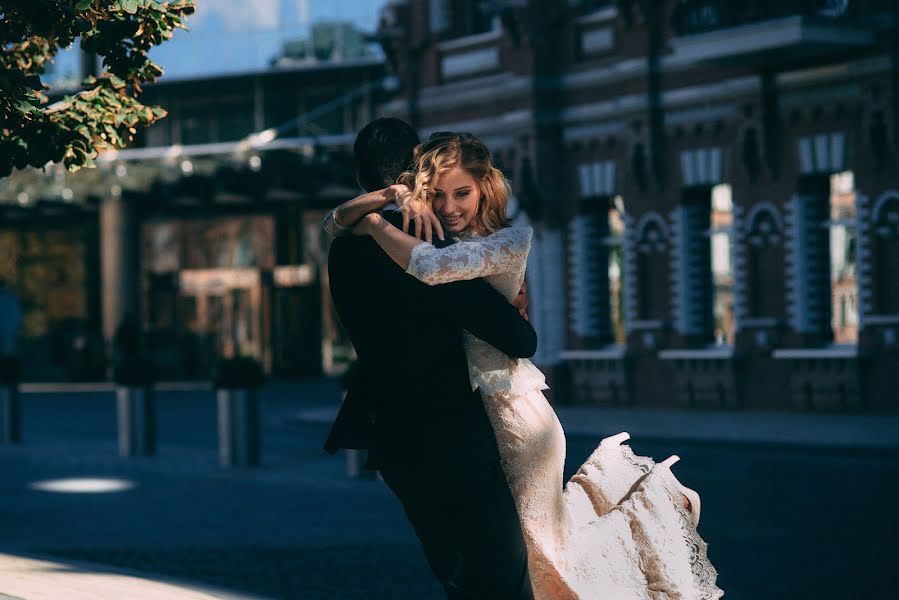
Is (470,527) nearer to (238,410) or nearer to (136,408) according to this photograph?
(238,410)

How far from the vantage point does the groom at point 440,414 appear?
3908mm

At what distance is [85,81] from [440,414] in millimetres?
3923

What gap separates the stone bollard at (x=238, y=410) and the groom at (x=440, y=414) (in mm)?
10746

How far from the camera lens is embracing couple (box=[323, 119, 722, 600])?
12.8ft

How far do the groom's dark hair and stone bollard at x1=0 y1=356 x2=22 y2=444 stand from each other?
596 inches

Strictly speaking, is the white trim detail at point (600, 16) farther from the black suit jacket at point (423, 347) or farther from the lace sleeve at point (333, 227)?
the black suit jacket at point (423, 347)

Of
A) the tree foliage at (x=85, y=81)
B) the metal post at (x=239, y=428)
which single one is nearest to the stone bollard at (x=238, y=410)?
the metal post at (x=239, y=428)

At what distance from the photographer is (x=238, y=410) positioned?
14.7 m

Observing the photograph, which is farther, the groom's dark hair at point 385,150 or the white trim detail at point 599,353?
the white trim detail at point 599,353

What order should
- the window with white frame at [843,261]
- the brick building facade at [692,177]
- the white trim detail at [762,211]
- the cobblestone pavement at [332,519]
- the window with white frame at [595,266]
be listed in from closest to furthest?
the cobblestone pavement at [332,519] → the brick building facade at [692,177] → the window with white frame at [843,261] → the white trim detail at [762,211] → the window with white frame at [595,266]

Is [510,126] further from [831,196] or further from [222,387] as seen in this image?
[222,387]

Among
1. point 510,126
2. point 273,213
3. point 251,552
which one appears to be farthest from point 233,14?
point 251,552

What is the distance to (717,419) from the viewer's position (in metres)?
20.0

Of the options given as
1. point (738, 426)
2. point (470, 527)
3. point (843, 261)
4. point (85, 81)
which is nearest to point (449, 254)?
point (470, 527)
